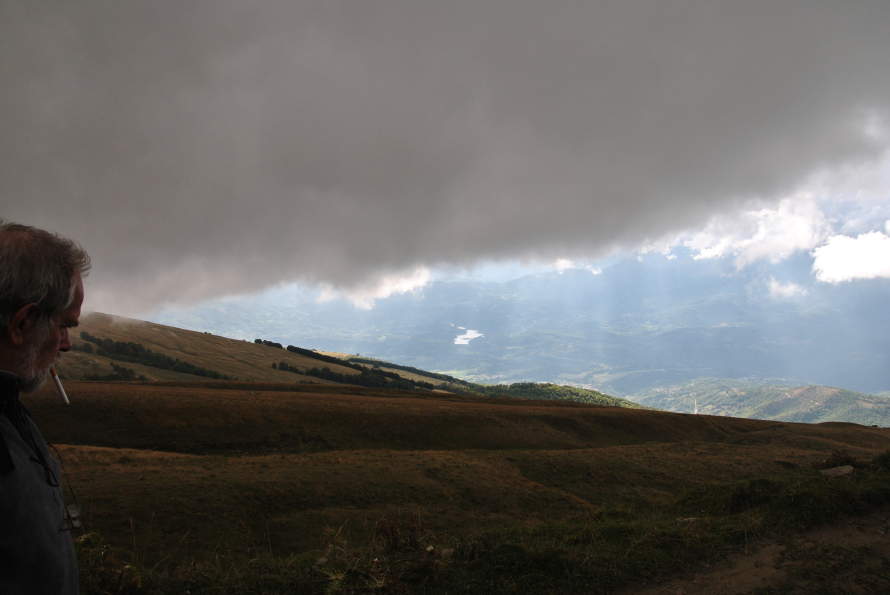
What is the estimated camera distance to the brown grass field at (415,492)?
9695 millimetres

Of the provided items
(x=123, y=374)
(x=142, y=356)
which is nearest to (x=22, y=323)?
(x=123, y=374)

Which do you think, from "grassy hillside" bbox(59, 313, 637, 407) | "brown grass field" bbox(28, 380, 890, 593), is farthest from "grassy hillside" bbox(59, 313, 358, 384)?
"brown grass field" bbox(28, 380, 890, 593)

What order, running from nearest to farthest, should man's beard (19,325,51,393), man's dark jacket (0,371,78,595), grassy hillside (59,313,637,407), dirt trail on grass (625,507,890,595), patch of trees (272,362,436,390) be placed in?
1. man's dark jacket (0,371,78,595)
2. man's beard (19,325,51,393)
3. dirt trail on grass (625,507,890,595)
4. grassy hillside (59,313,637,407)
5. patch of trees (272,362,436,390)

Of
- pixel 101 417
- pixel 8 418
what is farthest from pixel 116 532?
pixel 101 417

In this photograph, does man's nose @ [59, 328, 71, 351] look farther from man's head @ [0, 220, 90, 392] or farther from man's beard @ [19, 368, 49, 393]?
man's beard @ [19, 368, 49, 393]

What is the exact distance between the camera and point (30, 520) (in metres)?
2.98

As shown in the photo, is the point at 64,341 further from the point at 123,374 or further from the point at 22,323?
the point at 123,374

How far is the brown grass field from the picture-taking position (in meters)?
9.70

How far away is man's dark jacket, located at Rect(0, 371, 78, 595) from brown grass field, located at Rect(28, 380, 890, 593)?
1067mm

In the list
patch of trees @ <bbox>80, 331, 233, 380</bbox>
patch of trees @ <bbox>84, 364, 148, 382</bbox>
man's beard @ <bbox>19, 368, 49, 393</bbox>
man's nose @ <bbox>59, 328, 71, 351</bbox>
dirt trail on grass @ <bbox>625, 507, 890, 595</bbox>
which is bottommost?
patch of trees @ <bbox>84, 364, 148, 382</bbox>

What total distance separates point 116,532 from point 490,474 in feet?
61.8

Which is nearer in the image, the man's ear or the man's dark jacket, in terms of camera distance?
the man's dark jacket

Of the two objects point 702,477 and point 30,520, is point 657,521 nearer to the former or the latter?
point 30,520

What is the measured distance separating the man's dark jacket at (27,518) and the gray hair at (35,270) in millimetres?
509
